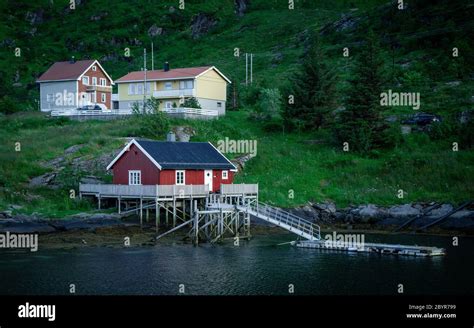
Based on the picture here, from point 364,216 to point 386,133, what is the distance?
16.4 meters

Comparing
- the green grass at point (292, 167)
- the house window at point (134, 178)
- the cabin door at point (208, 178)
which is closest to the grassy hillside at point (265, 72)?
the green grass at point (292, 167)

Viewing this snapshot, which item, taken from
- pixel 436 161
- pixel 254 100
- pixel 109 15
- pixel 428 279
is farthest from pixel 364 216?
pixel 109 15

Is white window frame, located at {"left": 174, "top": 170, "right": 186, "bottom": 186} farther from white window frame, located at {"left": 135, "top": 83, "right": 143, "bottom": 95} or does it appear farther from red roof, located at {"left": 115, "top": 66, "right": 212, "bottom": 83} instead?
white window frame, located at {"left": 135, "top": 83, "right": 143, "bottom": 95}

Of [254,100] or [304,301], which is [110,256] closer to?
[304,301]

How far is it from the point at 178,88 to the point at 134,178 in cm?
2973

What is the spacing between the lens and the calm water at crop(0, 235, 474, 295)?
1312 inches

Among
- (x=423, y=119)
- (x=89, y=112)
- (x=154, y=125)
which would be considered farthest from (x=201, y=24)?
(x=154, y=125)

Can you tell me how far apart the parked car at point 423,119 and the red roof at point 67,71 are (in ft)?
142

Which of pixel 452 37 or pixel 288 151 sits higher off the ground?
pixel 452 37

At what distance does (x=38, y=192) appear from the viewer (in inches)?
2156
